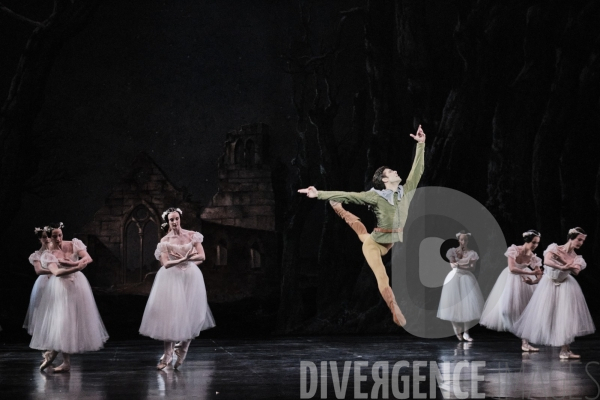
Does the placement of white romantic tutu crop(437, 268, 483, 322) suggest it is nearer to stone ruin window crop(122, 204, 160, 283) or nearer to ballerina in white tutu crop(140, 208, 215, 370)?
ballerina in white tutu crop(140, 208, 215, 370)

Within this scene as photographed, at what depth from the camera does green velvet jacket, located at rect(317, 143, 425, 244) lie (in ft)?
18.2

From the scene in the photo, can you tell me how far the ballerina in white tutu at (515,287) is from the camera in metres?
8.38

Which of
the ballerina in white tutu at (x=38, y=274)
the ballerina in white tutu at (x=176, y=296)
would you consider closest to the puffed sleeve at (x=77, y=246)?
the ballerina in white tutu at (x=38, y=274)

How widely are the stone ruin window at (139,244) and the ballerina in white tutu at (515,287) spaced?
6388 millimetres

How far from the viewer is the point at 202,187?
14.0 m

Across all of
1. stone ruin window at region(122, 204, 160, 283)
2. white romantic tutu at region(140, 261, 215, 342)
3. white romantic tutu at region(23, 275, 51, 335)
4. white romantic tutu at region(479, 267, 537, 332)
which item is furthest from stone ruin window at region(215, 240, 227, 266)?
white romantic tutu at region(140, 261, 215, 342)

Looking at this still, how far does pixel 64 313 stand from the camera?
6824mm

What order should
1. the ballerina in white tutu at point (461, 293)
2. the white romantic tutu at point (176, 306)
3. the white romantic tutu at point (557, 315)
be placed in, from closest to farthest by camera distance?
the white romantic tutu at point (176, 306) → the white romantic tutu at point (557, 315) → the ballerina in white tutu at point (461, 293)

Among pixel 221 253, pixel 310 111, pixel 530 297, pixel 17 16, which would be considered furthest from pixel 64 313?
pixel 310 111

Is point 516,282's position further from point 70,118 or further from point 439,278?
point 70,118

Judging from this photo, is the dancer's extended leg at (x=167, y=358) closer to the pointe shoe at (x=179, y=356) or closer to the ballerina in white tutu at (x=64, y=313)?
the pointe shoe at (x=179, y=356)

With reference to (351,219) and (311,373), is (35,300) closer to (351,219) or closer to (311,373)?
(311,373)

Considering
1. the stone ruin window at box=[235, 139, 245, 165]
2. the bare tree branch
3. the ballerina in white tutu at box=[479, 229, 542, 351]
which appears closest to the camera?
the ballerina in white tutu at box=[479, 229, 542, 351]

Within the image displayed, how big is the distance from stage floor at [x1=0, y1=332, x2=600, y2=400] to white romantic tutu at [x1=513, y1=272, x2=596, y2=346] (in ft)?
0.73
